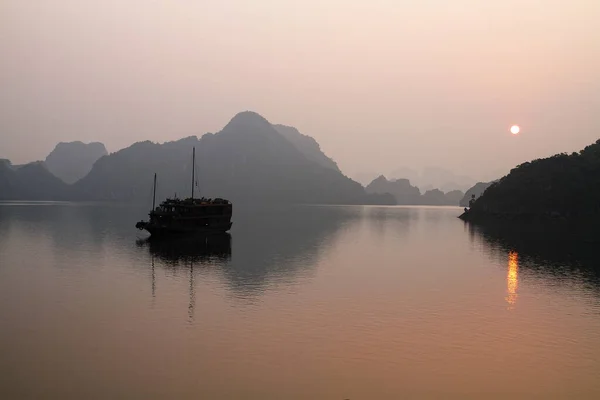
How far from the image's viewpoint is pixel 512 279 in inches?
2226

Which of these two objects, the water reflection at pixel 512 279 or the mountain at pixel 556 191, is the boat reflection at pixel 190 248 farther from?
the mountain at pixel 556 191

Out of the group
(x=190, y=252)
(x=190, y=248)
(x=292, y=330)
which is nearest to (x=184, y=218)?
(x=190, y=248)

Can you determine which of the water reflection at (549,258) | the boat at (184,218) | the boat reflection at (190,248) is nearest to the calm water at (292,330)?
the water reflection at (549,258)

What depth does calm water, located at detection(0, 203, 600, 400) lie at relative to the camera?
2336cm

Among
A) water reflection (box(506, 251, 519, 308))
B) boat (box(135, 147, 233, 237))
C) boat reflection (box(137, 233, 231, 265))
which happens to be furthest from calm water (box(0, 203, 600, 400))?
boat (box(135, 147, 233, 237))

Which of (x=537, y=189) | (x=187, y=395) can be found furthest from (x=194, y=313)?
(x=537, y=189)

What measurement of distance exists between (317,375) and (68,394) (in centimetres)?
1179

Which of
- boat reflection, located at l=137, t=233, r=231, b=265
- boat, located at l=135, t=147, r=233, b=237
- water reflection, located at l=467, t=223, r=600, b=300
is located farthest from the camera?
boat, located at l=135, t=147, r=233, b=237

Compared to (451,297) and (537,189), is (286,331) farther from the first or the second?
(537,189)

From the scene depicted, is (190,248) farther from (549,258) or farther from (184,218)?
(549,258)

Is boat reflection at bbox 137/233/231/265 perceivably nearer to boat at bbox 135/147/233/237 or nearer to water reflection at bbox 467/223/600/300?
boat at bbox 135/147/233/237

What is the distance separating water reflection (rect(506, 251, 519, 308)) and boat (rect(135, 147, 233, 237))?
57.6 metres

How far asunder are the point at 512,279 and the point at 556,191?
137 metres

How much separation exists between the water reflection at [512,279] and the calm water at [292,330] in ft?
0.70
